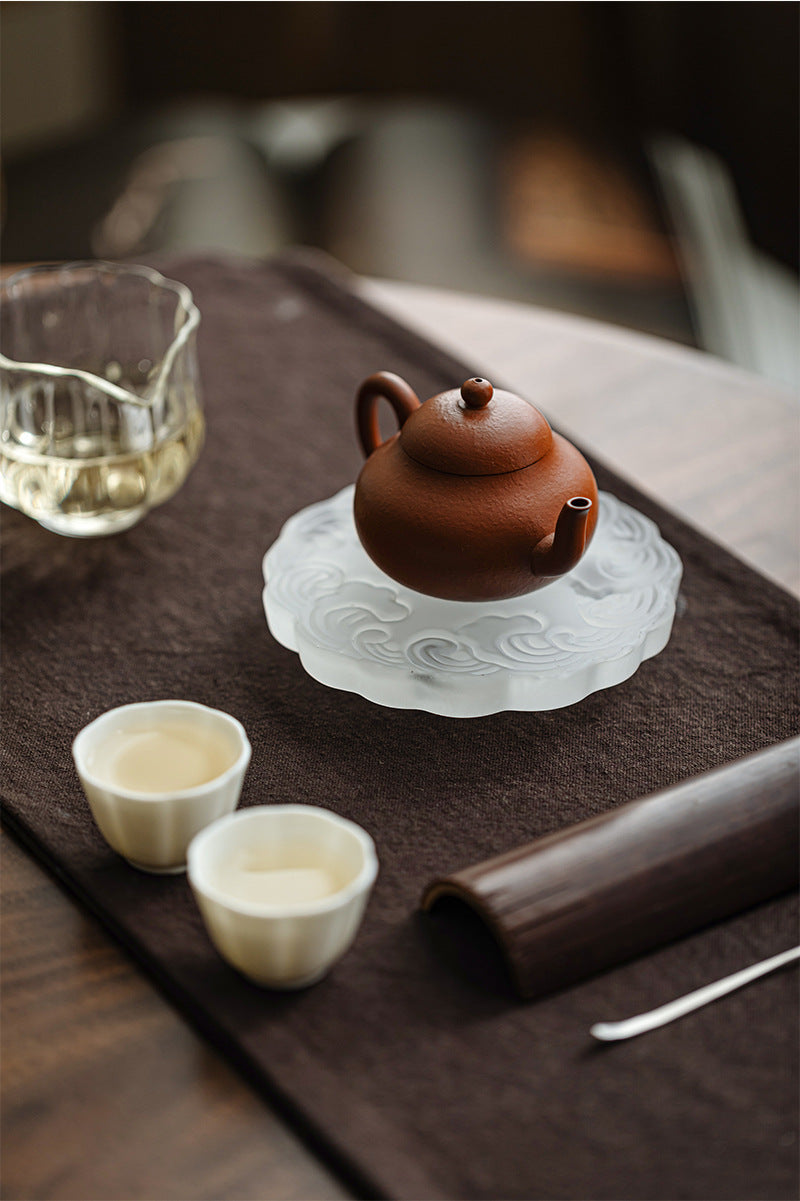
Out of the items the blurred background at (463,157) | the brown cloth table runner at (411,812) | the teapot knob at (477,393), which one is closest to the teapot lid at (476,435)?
the teapot knob at (477,393)

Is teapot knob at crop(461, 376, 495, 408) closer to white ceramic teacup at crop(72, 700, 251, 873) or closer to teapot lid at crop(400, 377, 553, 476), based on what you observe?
teapot lid at crop(400, 377, 553, 476)

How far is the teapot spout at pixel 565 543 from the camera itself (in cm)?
59

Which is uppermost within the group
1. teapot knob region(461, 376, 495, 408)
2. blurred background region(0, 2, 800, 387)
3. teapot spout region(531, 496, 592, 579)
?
teapot knob region(461, 376, 495, 408)

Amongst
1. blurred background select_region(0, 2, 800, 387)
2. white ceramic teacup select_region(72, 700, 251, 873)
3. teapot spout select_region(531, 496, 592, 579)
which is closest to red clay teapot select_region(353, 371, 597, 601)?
teapot spout select_region(531, 496, 592, 579)

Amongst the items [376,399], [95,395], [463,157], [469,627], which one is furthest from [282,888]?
[463,157]

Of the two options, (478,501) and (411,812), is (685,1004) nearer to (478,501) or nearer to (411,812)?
(411,812)

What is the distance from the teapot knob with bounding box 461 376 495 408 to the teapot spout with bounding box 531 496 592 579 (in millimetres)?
66

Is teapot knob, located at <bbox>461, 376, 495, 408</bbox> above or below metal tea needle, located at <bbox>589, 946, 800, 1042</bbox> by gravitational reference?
above

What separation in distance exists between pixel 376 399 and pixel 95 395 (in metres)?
0.22

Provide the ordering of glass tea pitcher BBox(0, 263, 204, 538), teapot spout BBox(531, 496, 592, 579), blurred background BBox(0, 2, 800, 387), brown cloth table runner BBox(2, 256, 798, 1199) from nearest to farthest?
brown cloth table runner BBox(2, 256, 798, 1199) → teapot spout BBox(531, 496, 592, 579) → glass tea pitcher BBox(0, 263, 204, 538) → blurred background BBox(0, 2, 800, 387)

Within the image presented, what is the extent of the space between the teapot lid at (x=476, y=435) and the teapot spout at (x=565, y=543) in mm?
37

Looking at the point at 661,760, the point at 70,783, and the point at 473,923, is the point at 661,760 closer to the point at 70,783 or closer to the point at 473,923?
the point at 473,923

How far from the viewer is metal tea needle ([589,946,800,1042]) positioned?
45cm

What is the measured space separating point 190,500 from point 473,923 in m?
0.42
